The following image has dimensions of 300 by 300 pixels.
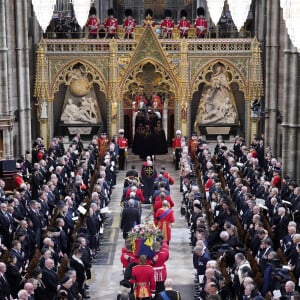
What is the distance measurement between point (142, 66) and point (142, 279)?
70.0ft

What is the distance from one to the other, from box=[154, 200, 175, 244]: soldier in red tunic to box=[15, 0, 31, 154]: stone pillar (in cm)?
1366

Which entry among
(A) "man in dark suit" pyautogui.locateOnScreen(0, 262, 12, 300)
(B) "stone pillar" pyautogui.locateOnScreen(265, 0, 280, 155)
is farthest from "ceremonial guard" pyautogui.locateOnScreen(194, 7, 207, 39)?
(A) "man in dark suit" pyautogui.locateOnScreen(0, 262, 12, 300)

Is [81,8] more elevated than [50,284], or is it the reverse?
[81,8]

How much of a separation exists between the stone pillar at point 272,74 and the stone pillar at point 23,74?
10.9 m

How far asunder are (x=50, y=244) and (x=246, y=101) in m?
21.0

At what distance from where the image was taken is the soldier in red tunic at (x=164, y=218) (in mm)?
20812

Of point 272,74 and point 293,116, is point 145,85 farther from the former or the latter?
point 293,116

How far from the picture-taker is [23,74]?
3325 cm

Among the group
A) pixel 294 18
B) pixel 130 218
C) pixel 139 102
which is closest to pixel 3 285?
pixel 130 218

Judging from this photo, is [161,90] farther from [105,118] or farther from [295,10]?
[295,10]

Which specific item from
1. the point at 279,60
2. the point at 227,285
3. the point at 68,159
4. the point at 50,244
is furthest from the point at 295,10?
the point at 279,60

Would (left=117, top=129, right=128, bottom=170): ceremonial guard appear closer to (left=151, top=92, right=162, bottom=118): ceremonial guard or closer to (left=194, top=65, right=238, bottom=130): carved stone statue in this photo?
(left=151, top=92, right=162, bottom=118): ceremonial guard

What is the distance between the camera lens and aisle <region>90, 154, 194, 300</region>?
18.6 meters

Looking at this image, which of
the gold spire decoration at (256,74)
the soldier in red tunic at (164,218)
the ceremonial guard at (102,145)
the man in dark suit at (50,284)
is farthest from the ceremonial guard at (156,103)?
the man in dark suit at (50,284)
